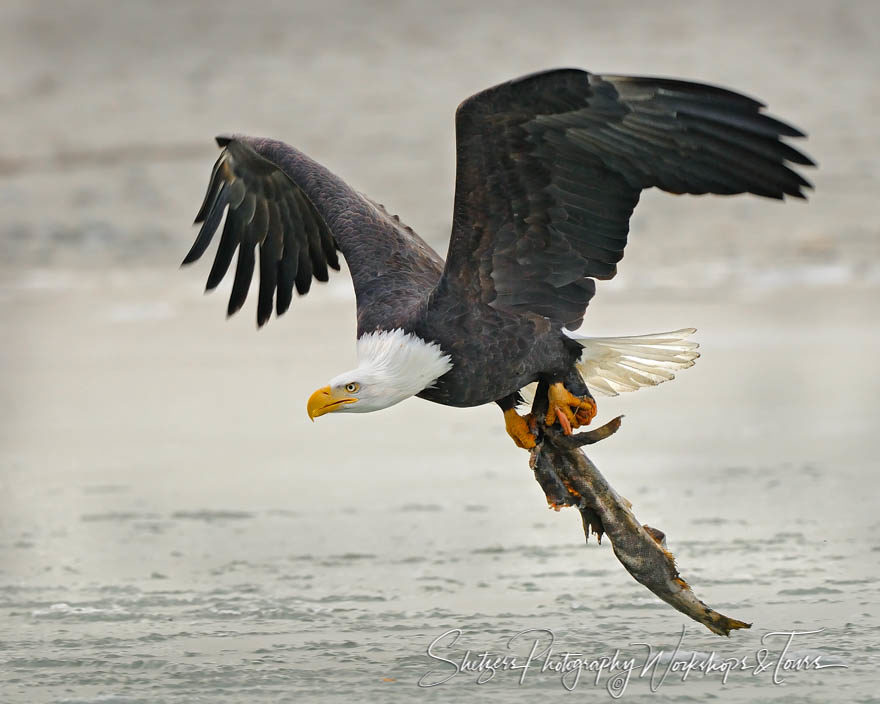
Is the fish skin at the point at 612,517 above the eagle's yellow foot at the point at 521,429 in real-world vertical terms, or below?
below

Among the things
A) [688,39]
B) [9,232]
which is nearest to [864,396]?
[9,232]

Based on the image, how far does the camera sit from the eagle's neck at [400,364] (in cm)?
480

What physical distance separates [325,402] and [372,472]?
8.75 ft

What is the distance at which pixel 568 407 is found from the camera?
17.1 feet

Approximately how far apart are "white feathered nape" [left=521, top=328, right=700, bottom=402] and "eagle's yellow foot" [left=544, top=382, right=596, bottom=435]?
156mm

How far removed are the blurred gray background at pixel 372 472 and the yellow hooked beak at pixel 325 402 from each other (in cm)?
74

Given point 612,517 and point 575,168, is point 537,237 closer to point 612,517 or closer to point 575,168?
point 575,168

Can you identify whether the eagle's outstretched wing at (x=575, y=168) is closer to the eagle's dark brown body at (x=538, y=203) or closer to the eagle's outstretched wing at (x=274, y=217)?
the eagle's dark brown body at (x=538, y=203)

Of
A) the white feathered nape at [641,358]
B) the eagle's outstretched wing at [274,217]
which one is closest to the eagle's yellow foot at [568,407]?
the white feathered nape at [641,358]

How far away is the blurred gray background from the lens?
192 inches

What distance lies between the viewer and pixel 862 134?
21.4m

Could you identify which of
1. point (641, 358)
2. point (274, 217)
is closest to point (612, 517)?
point (641, 358)

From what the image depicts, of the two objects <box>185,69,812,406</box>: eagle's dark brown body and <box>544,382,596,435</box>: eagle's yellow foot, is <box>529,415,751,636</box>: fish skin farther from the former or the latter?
<box>185,69,812,406</box>: eagle's dark brown body

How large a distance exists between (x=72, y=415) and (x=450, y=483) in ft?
9.36
